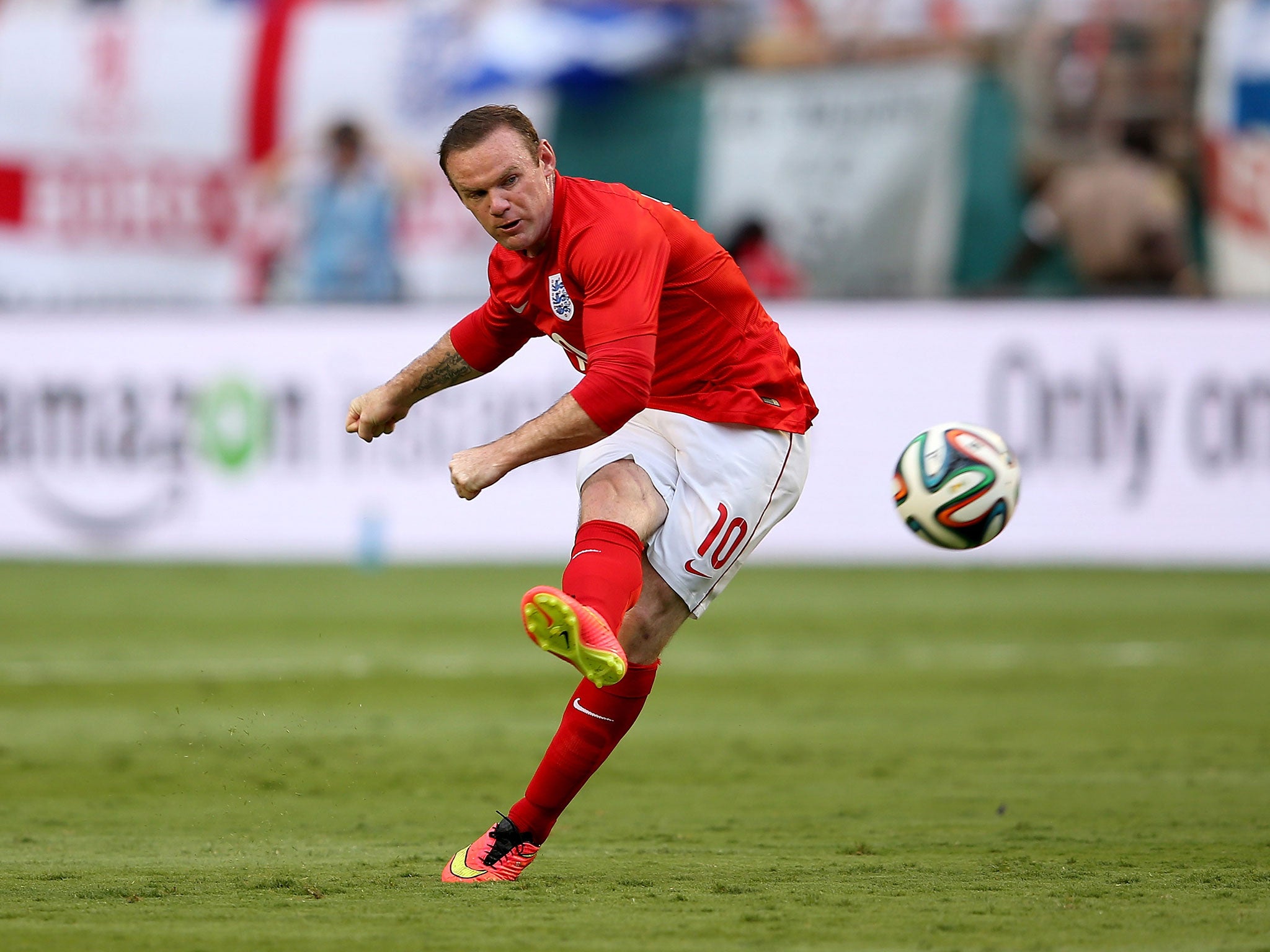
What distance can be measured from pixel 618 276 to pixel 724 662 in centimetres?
628

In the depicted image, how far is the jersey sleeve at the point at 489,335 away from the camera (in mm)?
5840

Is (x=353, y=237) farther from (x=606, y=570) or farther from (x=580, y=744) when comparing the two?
(x=606, y=570)

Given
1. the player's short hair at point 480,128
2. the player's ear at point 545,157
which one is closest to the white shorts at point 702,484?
the player's ear at point 545,157

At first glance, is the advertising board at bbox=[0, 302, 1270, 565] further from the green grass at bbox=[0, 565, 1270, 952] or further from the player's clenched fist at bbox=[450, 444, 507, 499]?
the player's clenched fist at bbox=[450, 444, 507, 499]

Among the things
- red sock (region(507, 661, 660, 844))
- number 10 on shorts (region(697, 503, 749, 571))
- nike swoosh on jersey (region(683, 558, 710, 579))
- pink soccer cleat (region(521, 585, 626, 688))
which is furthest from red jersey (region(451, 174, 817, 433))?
red sock (region(507, 661, 660, 844))

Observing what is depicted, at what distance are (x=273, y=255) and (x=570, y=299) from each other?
13.4 m

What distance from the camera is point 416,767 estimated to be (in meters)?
7.79

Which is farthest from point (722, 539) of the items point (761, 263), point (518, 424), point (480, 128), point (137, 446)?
point (761, 263)

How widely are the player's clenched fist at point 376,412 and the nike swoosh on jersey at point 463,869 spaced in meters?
1.39

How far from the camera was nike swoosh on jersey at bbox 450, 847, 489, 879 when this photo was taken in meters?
5.33

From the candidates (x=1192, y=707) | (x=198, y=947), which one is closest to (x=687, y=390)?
(x=198, y=947)

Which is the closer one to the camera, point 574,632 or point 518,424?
point 574,632

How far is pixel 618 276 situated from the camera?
5184 millimetres

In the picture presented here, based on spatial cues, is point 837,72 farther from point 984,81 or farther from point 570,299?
point 570,299
